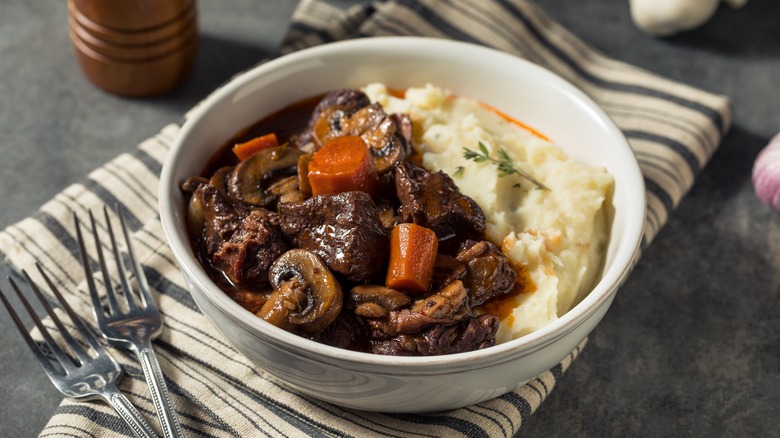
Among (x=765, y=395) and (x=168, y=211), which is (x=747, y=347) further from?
(x=168, y=211)

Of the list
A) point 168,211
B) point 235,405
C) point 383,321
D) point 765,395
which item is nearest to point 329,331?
point 383,321

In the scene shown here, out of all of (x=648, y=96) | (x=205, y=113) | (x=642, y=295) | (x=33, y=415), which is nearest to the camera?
(x=33, y=415)

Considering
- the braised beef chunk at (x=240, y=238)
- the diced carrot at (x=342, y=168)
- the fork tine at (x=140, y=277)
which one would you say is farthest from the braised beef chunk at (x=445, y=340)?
the fork tine at (x=140, y=277)

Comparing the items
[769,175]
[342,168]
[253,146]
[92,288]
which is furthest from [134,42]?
[769,175]

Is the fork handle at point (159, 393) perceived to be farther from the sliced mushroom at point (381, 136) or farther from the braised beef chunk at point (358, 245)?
the sliced mushroom at point (381, 136)

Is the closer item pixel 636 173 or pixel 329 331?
pixel 329 331

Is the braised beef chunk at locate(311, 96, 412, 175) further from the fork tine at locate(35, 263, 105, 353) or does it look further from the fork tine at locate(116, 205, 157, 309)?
the fork tine at locate(35, 263, 105, 353)

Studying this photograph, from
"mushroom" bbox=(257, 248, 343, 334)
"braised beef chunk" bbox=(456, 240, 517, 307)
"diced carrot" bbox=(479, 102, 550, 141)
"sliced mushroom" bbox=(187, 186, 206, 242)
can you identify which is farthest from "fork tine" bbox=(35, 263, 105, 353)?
"diced carrot" bbox=(479, 102, 550, 141)
